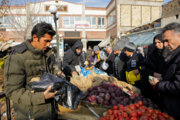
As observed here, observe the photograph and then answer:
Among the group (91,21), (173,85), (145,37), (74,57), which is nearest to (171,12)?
(145,37)

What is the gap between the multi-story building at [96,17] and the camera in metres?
19.8

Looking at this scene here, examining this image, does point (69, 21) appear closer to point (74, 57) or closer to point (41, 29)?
point (74, 57)

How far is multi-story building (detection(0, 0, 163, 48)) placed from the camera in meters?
19.8

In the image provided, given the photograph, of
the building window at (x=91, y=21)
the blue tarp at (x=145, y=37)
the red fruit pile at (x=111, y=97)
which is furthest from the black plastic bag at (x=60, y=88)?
the building window at (x=91, y=21)

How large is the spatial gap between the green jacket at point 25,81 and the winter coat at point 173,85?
146 cm

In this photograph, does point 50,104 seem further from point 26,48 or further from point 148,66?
point 148,66

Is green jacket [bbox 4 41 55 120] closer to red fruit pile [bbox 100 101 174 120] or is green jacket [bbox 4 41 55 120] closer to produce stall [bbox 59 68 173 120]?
produce stall [bbox 59 68 173 120]

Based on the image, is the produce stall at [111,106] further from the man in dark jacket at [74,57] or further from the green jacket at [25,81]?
the man in dark jacket at [74,57]

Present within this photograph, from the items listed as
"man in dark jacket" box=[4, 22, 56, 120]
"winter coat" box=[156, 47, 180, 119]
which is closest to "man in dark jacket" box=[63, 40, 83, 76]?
"man in dark jacket" box=[4, 22, 56, 120]


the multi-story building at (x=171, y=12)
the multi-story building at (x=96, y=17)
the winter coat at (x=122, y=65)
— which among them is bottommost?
the winter coat at (x=122, y=65)

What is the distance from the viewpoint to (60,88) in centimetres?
167

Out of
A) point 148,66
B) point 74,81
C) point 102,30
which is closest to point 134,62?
point 148,66

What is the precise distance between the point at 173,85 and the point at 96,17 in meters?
27.8

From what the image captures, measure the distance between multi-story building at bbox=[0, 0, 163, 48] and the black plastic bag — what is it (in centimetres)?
1444
